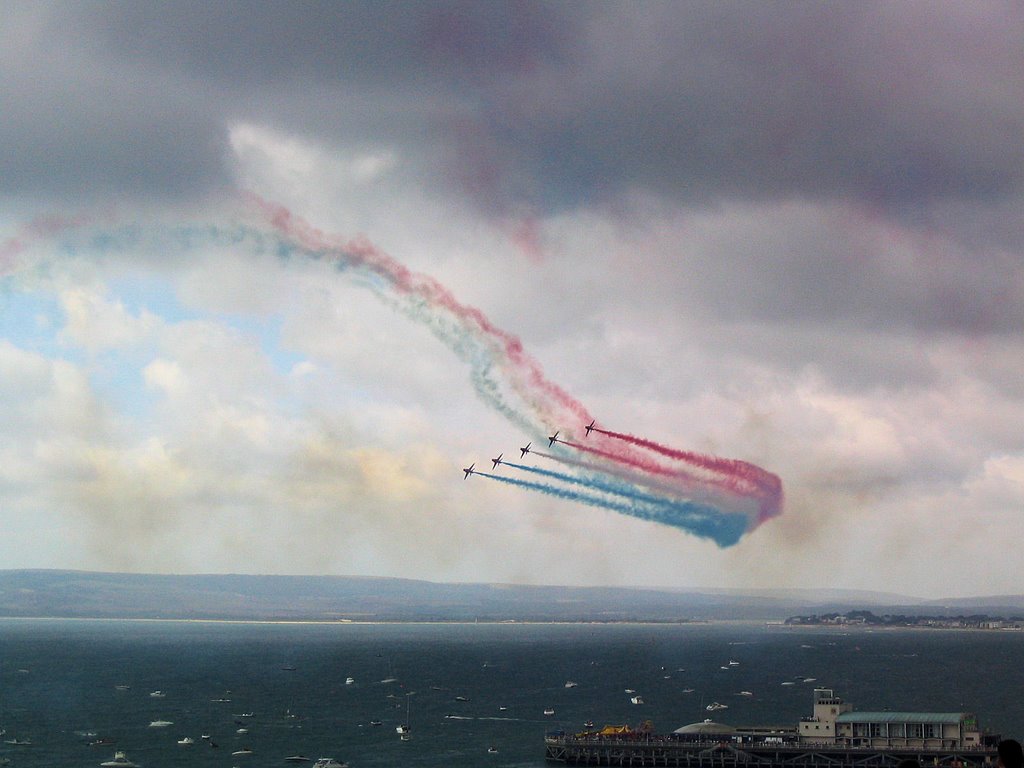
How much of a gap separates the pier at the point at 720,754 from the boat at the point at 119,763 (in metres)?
49.0

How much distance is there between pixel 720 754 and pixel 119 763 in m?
70.2

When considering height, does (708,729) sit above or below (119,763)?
above

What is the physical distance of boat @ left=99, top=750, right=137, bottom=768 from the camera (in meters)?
148

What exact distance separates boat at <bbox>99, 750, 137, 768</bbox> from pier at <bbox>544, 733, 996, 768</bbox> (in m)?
49.0

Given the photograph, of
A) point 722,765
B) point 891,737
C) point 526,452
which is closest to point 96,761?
point 526,452

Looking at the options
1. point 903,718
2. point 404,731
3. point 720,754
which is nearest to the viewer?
point 903,718

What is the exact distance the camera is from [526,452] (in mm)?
167000

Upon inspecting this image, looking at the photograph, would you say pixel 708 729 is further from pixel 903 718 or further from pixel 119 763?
→ pixel 119 763

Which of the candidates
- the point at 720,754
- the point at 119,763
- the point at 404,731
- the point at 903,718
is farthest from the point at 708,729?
the point at 119,763

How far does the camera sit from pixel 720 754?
513ft

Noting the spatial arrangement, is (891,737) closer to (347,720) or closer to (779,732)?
(779,732)

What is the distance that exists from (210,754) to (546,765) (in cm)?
4143

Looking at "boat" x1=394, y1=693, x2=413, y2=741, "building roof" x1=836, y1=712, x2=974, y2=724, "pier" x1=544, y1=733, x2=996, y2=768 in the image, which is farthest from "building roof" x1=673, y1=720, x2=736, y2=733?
"boat" x1=394, y1=693, x2=413, y2=741

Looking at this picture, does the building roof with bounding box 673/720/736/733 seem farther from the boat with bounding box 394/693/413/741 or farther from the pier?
the boat with bounding box 394/693/413/741
